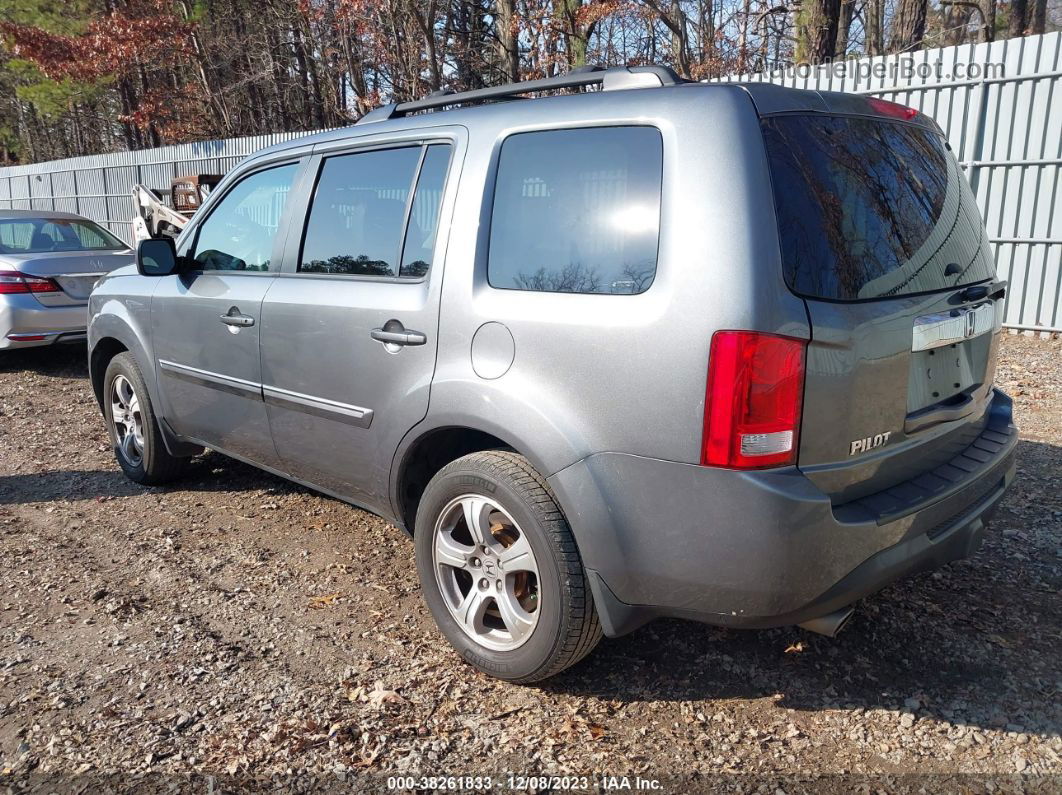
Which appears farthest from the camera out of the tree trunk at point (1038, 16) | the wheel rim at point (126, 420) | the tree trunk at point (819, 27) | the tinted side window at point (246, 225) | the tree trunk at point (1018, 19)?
the tree trunk at point (1038, 16)

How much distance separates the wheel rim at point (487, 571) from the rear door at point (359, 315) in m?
0.40

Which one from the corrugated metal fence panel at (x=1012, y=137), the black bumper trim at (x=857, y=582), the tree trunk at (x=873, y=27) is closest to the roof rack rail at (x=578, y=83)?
the black bumper trim at (x=857, y=582)

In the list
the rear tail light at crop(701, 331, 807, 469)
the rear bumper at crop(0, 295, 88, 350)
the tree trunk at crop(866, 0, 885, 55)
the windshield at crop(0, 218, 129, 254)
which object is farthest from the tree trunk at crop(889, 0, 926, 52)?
the rear tail light at crop(701, 331, 807, 469)

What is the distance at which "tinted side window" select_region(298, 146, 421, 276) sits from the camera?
3285mm

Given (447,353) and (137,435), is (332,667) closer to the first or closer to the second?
(447,353)

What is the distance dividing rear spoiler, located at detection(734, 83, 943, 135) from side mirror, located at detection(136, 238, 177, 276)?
10.2ft

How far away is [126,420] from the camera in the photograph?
513 centimetres

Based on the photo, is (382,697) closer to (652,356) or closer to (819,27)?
(652,356)

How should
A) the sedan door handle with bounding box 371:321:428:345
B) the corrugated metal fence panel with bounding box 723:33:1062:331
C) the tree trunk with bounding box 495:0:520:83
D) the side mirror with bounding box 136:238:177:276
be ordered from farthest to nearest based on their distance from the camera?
the tree trunk with bounding box 495:0:520:83 → the corrugated metal fence panel with bounding box 723:33:1062:331 → the side mirror with bounding box 136:238:177:276 → the sedan door handle with bounding box 371:321:428:345

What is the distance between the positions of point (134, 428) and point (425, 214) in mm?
2922

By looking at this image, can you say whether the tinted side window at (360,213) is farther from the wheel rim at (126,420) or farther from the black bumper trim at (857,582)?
the wheel rim at (126,420)

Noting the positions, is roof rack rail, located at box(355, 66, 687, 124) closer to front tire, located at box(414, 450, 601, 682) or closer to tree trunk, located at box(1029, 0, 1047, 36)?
front tire, located at box(414, 450, 601, 682)

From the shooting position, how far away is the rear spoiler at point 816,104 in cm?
242

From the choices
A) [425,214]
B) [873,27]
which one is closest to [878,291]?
[425,214]
